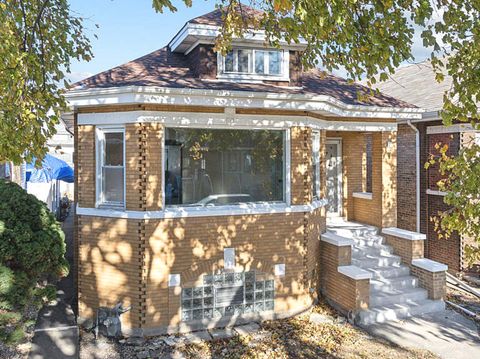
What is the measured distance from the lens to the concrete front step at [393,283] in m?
9.29

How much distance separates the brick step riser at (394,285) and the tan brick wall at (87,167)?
250 inches

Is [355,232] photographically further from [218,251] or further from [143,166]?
[143,166]

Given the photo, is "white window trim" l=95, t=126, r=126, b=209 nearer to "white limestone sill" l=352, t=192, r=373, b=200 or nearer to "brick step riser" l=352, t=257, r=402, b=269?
"brick step riser" l=352, t=257, r=402, b=269

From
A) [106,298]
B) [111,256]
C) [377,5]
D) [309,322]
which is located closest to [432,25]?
[377,5]

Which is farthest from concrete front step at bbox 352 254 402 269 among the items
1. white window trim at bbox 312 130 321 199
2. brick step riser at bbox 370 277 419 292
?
white window trim at bbox 312 130 321 199

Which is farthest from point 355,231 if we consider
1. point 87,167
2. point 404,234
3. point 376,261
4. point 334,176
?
point 87,167

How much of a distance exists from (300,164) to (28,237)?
18.2 ft

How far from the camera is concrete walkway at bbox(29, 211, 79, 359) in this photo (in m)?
6.77

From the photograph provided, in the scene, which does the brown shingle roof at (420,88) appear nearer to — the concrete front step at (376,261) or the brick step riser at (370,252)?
the brick step riser at (370,252)

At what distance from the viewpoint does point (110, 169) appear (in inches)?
325

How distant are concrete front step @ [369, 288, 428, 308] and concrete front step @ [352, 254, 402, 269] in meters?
0.81

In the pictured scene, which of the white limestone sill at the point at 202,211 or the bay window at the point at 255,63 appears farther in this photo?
the bay window at the point at 255,63

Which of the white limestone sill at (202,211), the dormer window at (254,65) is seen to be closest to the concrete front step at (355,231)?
the white limestone sill at (202,211)

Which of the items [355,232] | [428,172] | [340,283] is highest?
[428,172]
